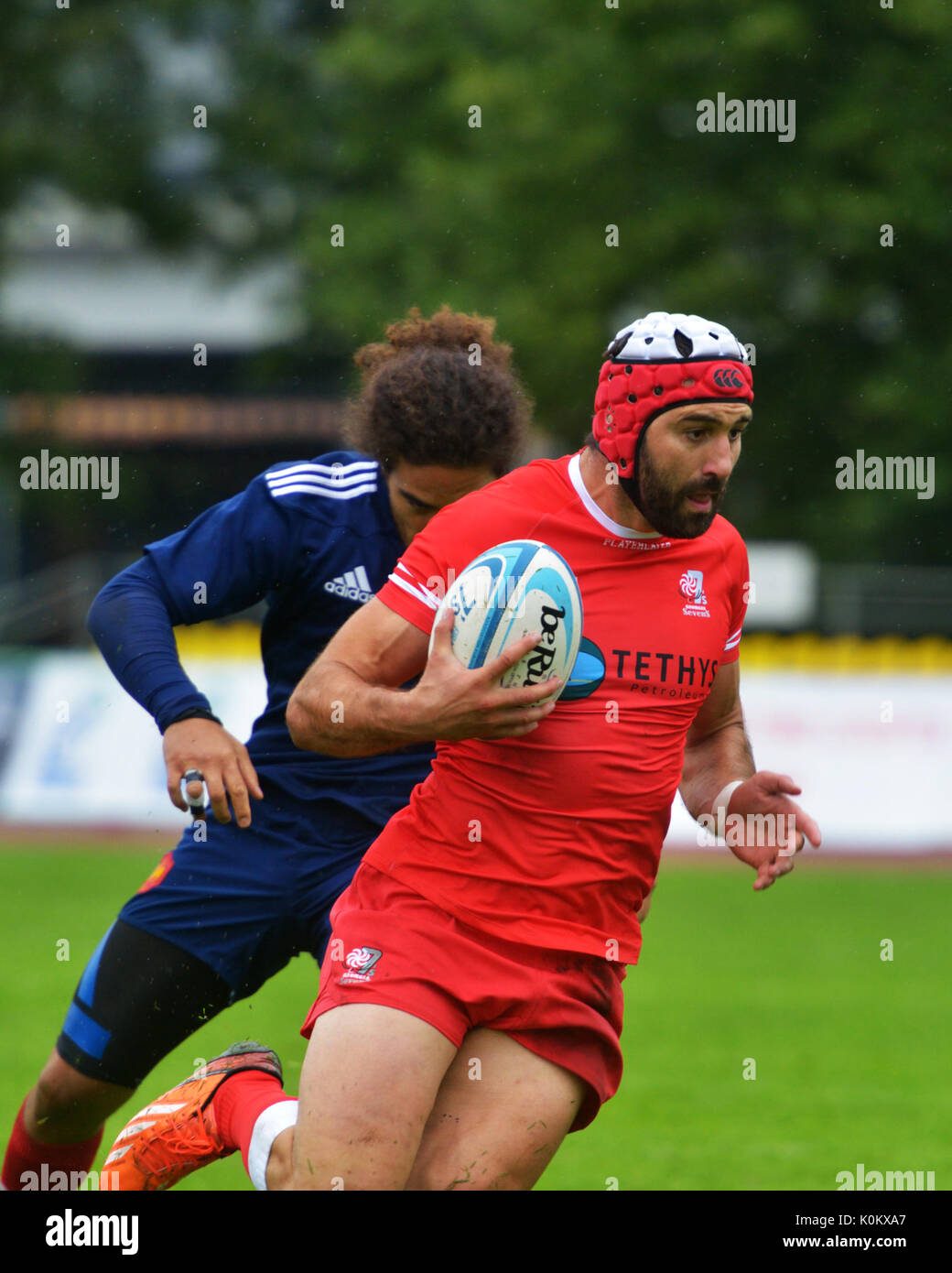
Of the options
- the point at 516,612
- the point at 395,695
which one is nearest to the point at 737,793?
the point at 516,612

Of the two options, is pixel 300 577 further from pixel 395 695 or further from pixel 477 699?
pixel 477 699

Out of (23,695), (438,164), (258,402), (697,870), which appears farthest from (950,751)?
(258,402)

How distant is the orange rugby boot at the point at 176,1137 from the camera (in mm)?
4855

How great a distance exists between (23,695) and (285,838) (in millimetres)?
11445

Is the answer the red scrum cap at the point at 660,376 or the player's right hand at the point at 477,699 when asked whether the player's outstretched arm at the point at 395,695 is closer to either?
the player's right hand at the point at 477,699

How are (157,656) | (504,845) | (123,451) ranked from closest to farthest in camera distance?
(504,845), (157,656), (123,451)

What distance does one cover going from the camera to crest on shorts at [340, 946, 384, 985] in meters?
4.04

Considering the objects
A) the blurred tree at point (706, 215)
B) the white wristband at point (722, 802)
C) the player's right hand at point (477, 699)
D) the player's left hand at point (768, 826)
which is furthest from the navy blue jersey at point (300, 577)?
the blurred tree at point (706, 215)

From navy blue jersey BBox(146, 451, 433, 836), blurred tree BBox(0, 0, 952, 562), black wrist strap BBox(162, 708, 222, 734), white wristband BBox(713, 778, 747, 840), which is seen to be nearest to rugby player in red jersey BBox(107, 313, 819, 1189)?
white wristband BBox(713, 778, 747, 840)

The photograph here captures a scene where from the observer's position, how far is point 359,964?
13.3 ft

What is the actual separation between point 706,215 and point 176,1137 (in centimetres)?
1857

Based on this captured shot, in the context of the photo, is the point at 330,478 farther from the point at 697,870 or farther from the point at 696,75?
the point at 696,75

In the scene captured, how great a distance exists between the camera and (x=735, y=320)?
862 inches

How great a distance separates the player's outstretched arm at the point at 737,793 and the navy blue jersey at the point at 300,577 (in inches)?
31.7
